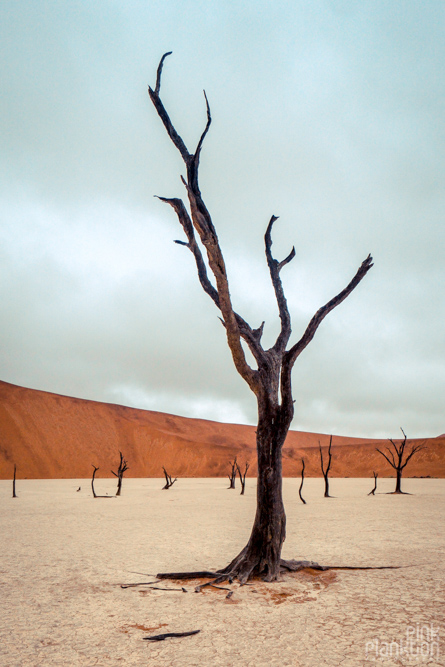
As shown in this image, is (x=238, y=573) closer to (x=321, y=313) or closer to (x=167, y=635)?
(x=167, y=635)

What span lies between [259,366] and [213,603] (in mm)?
3854

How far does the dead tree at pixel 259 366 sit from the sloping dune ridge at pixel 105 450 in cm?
4833

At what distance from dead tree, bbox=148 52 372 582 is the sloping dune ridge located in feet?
159

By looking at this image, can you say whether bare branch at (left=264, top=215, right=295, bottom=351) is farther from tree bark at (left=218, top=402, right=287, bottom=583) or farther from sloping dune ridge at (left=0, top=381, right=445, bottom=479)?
sloping dune ridge at (left=0, top=381, right=445, bottom=479)

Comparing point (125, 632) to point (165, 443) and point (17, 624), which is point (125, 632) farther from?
point (165, 443)

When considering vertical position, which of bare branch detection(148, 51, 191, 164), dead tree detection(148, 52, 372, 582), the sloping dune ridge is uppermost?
bare branch detection(148, 51, 191, 164)

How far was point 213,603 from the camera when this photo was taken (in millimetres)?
6246

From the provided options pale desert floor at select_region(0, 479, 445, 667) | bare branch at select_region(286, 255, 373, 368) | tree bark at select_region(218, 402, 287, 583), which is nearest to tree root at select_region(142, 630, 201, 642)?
pale desert floor at select_region(0, 479, 445, 667)

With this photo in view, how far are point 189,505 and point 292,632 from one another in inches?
653

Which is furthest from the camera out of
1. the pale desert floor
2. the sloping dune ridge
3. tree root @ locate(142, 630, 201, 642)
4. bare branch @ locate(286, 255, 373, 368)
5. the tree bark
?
the sloping dune ridge

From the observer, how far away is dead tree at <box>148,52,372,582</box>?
7.26 meters

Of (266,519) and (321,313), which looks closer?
(266,519)

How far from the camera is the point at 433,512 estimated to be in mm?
17797

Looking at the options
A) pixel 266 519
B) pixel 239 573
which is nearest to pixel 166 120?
pixel 266 519
